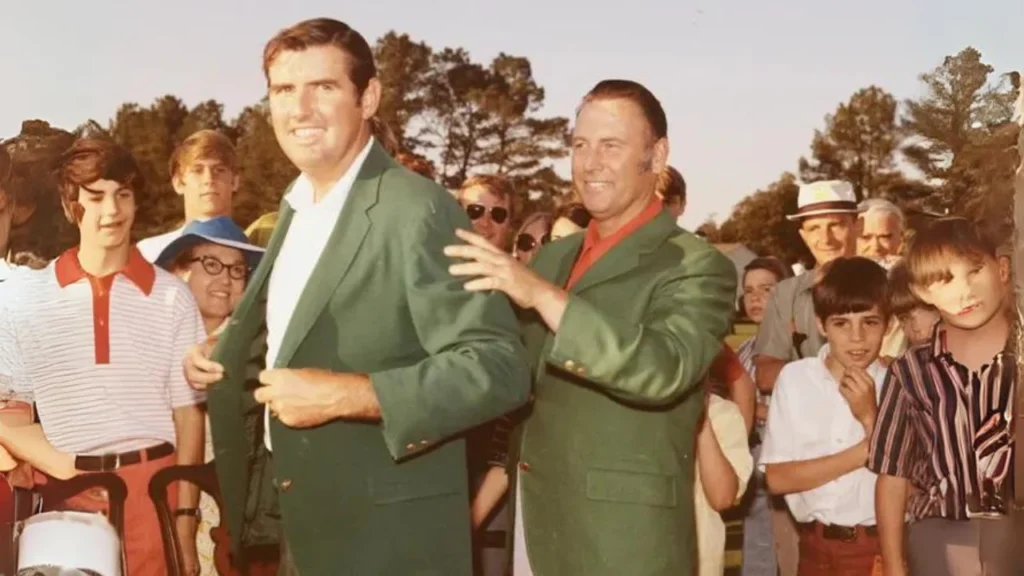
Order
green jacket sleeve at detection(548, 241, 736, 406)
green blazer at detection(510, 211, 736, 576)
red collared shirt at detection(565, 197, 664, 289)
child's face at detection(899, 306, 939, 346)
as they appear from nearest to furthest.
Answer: green jacket sleeve at detection(548, 241, 736, 406)
green blazer at detection(510, 211, 736, 576)
red collared shirt at detection(565, 197, 664, 289)
child's face at detection(899, 306, 939, 346)

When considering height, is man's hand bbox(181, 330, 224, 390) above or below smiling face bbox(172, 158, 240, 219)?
below

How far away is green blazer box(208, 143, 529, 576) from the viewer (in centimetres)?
237

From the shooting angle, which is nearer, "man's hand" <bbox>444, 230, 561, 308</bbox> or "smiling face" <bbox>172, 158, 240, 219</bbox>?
"man's hand" <bbox>444, 230, 561, 308</bbox>

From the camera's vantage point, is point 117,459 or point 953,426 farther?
point 953,426

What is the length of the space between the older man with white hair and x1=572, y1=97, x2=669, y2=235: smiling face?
0.70 m

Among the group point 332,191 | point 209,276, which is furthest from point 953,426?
point 209,276

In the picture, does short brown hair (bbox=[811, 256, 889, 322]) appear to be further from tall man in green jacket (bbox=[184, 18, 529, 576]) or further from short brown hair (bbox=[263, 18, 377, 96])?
short brown hair (bbox=[263, 18, 377, 96])

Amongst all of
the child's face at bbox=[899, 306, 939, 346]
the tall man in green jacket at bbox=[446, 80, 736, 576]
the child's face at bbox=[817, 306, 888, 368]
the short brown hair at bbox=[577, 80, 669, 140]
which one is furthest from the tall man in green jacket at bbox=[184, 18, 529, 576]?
the child's face at bbox=[899, 306, 939, 346]

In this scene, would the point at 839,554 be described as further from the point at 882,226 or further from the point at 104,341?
the point at 104,341

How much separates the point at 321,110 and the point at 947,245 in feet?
5.24

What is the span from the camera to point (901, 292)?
9.91ft

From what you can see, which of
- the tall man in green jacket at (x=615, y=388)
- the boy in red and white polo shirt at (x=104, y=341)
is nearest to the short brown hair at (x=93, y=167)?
the boy in red and white polo shirt at (x=104, y=341)

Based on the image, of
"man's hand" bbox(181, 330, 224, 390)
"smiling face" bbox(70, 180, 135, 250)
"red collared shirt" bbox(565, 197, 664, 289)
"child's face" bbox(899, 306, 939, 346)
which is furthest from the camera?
"child's face" bbox(899, 306, 939, 346)

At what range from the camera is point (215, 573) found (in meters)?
2.88
